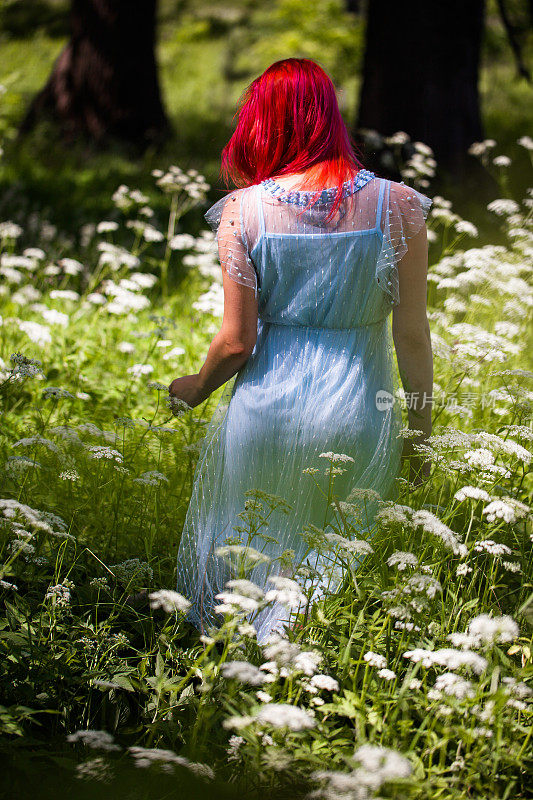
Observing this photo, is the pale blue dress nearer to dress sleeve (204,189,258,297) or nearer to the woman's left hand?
dress sleeve (204,189,258,297)

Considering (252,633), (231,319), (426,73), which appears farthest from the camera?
(426,73)

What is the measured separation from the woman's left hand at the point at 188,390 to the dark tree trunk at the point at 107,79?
7.14 meters

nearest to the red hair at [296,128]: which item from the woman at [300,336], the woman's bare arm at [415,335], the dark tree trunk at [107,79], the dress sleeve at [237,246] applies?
the woman at [300,336]

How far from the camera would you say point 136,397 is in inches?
157

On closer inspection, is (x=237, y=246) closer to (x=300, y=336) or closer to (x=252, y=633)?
(x=300, y=336)

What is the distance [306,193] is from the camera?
2.20m

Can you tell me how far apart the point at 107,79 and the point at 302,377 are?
7.87 metres

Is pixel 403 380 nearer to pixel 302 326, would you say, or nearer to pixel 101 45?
pixel 302 326

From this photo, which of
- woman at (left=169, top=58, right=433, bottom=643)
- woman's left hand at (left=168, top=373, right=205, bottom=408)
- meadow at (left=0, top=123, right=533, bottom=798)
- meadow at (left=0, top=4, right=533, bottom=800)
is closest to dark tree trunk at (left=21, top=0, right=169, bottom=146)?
meadow at (left=0, top=4, right=533, bottom=800)

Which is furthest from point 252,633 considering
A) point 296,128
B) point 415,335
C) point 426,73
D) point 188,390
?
point 426,73

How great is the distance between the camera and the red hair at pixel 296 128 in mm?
2172

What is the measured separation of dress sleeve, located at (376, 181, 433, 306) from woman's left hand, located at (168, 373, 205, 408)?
744mm

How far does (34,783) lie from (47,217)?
18.9ft

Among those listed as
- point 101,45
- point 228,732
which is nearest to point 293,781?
point 228,732
